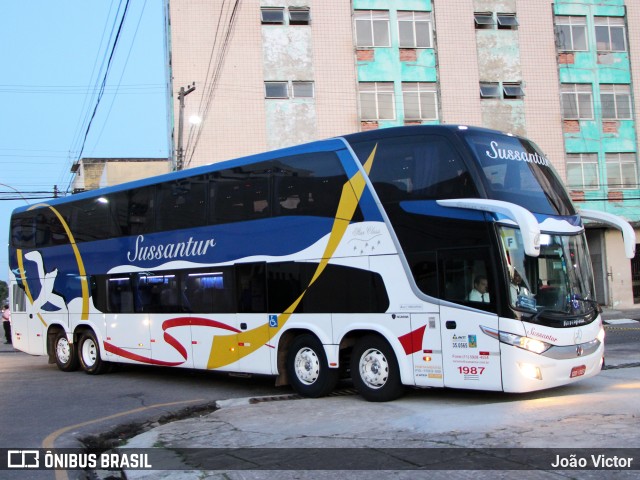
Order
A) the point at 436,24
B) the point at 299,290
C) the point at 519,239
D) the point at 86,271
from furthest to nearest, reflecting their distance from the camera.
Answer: the point at 436,24 < the point at 86,271 < the point at 299,290 < the point at 519,239

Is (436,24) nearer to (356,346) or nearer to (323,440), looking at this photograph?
(356,346)

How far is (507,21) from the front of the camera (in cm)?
3275

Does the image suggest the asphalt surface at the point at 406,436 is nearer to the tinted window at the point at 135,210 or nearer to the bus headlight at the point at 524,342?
the bus headlight at the point at 524,342

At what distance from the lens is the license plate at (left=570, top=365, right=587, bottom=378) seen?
9.07m

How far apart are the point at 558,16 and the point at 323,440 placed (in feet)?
101

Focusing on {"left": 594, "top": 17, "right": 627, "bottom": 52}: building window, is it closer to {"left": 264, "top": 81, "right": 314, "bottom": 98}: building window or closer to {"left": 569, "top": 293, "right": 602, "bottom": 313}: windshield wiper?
{"left": 264, "top": 81, "right": 314, "bottom": 98}: building window

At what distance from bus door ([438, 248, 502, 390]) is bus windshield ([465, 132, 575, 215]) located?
0.99 metres

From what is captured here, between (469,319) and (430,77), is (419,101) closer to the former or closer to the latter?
(430,77)

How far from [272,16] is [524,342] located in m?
25.3

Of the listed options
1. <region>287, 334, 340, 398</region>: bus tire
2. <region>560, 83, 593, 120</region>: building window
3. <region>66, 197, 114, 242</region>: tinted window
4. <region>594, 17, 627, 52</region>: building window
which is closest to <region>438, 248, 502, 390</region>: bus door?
<region>287, 334, 340, 398</region>: bus tire

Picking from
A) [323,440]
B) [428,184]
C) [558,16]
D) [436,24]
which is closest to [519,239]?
[428,184]

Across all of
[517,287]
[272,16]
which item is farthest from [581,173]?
[517,287]

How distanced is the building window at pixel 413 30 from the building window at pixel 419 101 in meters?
1.94

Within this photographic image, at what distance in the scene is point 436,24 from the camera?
31984 mm
